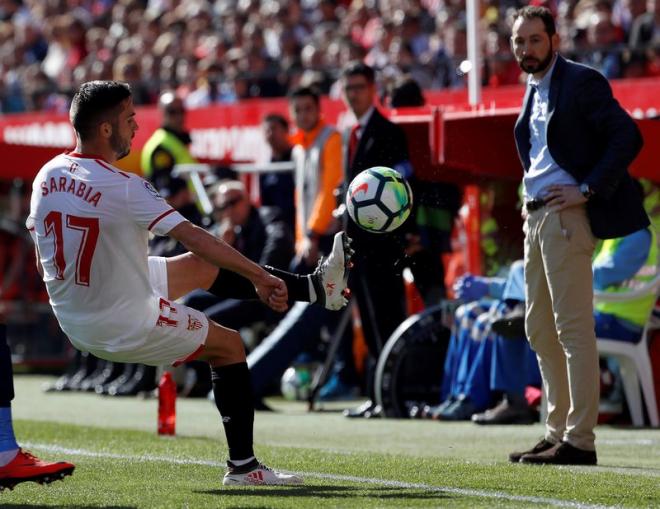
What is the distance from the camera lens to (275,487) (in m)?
6.86

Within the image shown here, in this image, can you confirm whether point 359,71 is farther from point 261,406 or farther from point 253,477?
point 253,477

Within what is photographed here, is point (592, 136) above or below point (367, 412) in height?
above

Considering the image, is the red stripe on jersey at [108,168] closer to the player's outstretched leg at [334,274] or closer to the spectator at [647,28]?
the player's outstretched leg at [334,274]

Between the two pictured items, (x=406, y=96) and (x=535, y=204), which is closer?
(x=535, y=204)

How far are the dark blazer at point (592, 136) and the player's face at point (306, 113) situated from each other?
15.7 ft

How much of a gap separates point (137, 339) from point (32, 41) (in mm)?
18955

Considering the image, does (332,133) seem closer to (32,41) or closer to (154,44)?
(154,44)

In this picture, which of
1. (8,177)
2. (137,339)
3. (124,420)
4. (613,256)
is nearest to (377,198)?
(137,339)

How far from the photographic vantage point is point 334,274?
7559mm

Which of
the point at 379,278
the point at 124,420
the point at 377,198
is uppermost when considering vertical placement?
the point at 377,198

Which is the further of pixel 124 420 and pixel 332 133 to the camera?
pixel 332 133

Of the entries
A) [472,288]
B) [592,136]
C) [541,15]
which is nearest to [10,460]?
[592,136]

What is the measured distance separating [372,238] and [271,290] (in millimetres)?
4162

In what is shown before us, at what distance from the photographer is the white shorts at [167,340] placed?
6.85m
